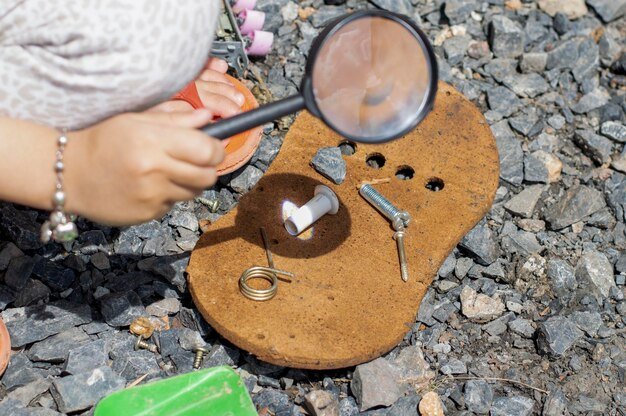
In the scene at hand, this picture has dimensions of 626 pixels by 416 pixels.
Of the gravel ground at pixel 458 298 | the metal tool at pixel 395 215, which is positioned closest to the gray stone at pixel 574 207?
the gravel ground at pixel 458 298

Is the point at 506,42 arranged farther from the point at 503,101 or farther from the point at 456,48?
the point at 503,101

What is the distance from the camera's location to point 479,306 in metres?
2.11

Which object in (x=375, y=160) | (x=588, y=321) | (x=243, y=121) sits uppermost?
(x=243, y=121)

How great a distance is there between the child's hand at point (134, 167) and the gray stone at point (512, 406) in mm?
909

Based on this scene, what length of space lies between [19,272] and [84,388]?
0.39m

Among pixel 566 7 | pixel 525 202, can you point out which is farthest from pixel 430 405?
pixel 566 7

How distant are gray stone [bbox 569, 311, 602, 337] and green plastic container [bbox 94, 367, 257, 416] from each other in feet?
2.83

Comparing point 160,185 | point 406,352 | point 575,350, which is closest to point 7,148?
point 160,185

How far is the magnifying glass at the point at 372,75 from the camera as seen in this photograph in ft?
5.28

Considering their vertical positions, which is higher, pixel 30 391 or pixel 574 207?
pixel 30 391

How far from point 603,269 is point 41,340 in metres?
1.45

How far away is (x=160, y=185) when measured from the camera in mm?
1416

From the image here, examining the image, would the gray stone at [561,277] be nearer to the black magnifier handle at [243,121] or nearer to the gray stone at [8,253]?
the black magnifier handle at [243,121]

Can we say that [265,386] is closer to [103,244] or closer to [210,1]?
[103,244]
